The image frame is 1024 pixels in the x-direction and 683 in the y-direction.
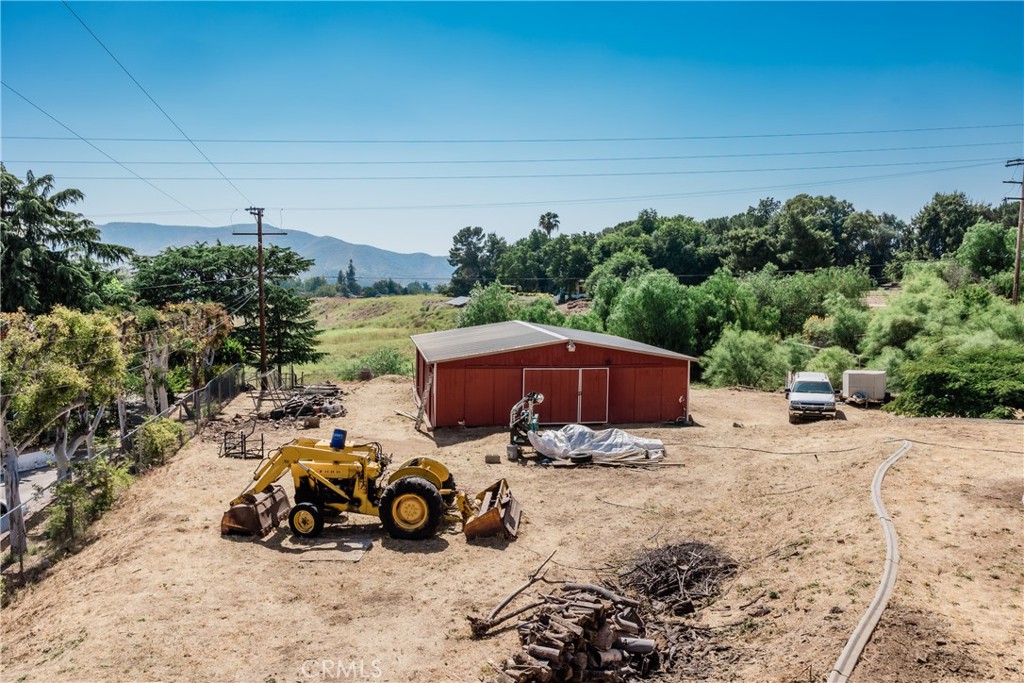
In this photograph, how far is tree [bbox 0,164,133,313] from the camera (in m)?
27.6

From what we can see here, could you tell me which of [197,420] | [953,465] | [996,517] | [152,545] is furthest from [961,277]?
[152,545]

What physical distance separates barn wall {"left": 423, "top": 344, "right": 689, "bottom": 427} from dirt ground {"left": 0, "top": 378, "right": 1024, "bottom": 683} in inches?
236

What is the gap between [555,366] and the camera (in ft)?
79.3

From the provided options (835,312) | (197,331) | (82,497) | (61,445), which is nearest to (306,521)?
(82,497)

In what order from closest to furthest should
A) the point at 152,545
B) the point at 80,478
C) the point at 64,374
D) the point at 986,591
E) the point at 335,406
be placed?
the point at 986,591 → the point at 152,545 → the point at 64,374 → the point at 80,478 → the point at 335,406

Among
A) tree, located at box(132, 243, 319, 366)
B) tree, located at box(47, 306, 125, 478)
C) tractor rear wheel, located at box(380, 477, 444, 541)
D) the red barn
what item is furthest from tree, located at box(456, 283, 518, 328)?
tractor rear wheel, located at box(380, 477, 444, 541)

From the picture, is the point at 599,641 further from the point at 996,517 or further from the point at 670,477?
the point at 670,477

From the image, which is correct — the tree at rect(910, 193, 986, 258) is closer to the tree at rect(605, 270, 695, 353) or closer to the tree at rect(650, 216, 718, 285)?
the tree at rect(650, 216, 718, 285)

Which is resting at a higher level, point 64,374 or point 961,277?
point 961,277

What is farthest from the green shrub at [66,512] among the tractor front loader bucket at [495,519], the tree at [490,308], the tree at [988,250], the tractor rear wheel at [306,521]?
the tree at [988,250]

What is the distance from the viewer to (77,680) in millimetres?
7855

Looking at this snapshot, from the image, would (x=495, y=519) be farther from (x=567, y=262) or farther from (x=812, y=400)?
(x=567, y=262)

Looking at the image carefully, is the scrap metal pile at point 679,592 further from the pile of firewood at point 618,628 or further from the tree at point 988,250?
the tree at point 988,250

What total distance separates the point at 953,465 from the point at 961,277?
3449 cm
